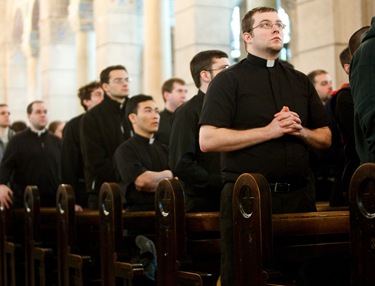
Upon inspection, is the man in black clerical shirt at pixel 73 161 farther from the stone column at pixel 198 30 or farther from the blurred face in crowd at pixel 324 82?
the stone column at pixel 198 30

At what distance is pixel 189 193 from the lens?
20.5 ft

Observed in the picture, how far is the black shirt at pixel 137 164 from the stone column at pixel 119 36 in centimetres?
721

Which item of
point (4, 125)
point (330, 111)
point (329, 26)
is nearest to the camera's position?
point (330, 111)

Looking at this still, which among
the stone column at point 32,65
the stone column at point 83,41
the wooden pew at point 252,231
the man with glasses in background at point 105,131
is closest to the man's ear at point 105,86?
the man with glasses in background at point 105,131

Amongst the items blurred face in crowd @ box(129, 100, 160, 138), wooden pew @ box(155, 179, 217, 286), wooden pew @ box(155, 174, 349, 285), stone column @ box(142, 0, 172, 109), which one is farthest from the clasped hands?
stone column @ box(142, 0, 172, 109)

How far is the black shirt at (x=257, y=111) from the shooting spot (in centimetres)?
496

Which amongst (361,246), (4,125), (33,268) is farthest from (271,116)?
(4,125)

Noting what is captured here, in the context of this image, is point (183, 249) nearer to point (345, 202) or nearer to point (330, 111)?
point (345, 202)

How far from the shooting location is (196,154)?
627 cm

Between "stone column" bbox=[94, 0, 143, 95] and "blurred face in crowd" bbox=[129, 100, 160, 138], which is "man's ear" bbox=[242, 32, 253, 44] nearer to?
"blurred face in crowd" bbox=[129, 100, 160, 138]

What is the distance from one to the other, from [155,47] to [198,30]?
7.76 feet

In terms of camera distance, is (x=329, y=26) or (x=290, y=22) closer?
(x=329, y=26)

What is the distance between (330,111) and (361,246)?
2.89m

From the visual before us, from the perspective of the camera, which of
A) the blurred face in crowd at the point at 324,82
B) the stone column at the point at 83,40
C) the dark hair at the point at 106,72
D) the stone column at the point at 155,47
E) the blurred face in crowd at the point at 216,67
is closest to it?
the blurred face in crowd at the point at 216,67
